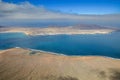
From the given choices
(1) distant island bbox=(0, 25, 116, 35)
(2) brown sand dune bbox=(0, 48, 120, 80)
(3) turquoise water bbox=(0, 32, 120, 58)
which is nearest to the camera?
(2) brown sand dune bbox=(0, 48, 120, 80)

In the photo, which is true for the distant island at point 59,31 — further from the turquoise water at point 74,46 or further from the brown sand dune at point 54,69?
the brown sand dune at point 54,69

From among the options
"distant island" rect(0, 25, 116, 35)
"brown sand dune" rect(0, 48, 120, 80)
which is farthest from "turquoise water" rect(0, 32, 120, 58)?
"distant island" rect(0, 25, 116, 35)

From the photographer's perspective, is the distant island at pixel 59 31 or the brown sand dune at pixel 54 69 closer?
the brown sand dune at pixel 54 69

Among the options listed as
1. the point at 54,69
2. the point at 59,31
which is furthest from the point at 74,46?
the point at 59,31

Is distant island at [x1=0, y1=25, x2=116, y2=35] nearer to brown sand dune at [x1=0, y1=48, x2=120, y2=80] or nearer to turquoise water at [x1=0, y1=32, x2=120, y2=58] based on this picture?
turquoise water at [x1=0, y1=32, x2=120, y2=58]

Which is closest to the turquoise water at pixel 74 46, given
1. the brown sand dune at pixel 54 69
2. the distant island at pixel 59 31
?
the brown sand dune at pixel 54 69

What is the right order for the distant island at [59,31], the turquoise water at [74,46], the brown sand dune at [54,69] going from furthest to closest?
the distant island at [59,31], the turquoise water at [74,46], the brown sand dune at [54,69]

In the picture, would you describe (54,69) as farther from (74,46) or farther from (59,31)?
(59,31)

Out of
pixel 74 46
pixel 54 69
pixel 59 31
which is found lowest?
pixel 59 31

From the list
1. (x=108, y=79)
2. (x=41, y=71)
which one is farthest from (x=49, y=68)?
(x=108, y=79)
